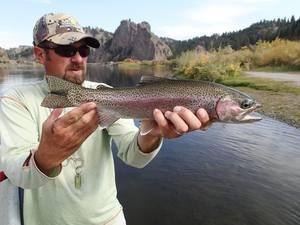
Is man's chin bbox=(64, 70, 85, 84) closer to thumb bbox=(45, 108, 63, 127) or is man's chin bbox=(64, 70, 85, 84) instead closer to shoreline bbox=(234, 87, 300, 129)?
thumb bbox=(45, 108, 63, 127)

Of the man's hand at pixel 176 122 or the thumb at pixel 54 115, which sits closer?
the thumb at pixel 54 115

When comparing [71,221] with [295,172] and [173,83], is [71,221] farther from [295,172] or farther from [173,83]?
[295,172]

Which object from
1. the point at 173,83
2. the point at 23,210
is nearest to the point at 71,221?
the point at 23,210

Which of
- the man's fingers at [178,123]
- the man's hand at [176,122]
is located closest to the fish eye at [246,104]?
the man's hand at [176,122]

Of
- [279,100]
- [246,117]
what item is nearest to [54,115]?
[246,117]

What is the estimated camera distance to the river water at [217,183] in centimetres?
870

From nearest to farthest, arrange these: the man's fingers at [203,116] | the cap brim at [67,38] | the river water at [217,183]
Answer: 1. the man's fingers at [203,116]
2. the cap brim at [67,38]
3. the river water at [217,183]

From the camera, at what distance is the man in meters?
2.44

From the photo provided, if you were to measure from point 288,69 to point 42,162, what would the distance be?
49.7m

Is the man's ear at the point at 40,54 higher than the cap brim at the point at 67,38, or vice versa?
the cap brim at the point at 67,38

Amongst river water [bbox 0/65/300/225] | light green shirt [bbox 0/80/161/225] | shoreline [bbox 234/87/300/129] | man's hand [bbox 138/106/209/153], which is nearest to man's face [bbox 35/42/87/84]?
light green shirt [bbox 0/80/161/225]

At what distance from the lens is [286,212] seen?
872cm

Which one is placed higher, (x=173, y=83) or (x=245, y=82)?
(x=173, y=83)

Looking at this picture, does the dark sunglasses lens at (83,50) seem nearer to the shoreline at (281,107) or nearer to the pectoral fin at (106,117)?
the pectoral fin at (106,117)
